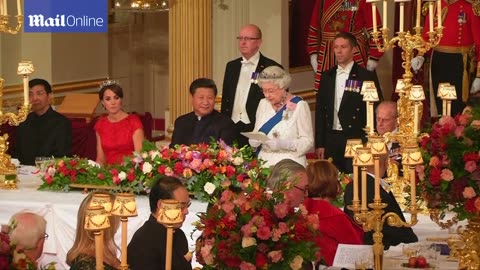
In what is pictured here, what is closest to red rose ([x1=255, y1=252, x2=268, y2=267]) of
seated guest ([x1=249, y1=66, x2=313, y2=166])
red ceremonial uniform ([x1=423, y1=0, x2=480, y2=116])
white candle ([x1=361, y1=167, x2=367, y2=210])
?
white candle ([x1=361, y1=167, x2=367, y2=210])

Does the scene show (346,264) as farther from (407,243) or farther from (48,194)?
(48,194)

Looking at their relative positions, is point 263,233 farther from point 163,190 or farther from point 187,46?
point 187,46

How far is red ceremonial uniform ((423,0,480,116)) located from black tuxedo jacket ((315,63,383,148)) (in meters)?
1.72

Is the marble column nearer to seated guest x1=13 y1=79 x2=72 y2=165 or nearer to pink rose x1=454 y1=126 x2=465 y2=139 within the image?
seated guest x1=13 y1=79 x2=72 y2=165

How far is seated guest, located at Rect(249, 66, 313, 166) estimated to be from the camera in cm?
853

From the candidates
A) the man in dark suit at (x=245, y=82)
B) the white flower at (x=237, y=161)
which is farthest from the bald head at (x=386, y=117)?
the man in dark suit at (x=245, y=82)

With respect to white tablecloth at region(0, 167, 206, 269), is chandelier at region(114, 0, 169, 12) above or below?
above

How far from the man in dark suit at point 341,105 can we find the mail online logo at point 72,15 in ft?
5.76

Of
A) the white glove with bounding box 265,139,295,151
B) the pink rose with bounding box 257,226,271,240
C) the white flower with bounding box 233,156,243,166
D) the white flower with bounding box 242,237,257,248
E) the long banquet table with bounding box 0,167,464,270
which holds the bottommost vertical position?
the long banquet table with bounding box 0,167,464,270

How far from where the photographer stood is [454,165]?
231 inches

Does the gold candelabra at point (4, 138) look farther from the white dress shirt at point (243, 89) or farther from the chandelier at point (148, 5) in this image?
the chandelier at point (148, 5)

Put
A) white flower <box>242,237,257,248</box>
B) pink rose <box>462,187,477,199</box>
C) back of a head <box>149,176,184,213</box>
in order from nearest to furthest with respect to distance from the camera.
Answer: white flower <box>242,237,257,248</box> → pink rose <box>462,187,477,199</box> → back of a head <box>149,176,184,213</box>

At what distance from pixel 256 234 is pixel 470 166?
97 centimetres

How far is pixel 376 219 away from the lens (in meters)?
5.98
